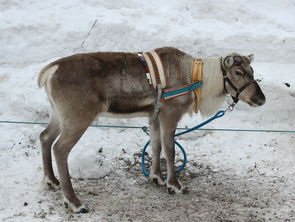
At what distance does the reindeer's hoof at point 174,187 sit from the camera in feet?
19.1

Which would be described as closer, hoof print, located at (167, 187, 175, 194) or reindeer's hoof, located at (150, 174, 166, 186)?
hoof print, located at (167, 187, 175, 194)

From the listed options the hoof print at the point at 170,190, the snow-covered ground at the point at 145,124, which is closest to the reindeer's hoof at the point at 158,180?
the snow-covered ground at the point at 145,124

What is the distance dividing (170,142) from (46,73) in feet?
6.24

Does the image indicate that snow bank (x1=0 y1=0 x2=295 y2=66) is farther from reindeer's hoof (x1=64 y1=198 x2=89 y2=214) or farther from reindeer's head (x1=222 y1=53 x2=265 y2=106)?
reindeer's hoof (x1=64 y1=198 x2=89 y2=214)

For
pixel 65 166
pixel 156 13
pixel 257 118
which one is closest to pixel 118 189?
pixel 65 166

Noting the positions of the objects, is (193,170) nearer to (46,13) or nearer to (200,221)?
(200,221)

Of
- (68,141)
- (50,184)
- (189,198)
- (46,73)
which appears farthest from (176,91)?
(50,184)

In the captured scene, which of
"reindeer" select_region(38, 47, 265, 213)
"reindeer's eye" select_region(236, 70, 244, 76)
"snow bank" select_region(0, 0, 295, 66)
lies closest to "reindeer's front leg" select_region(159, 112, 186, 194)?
"reindeer" select_region(38, 47, 265, 213)

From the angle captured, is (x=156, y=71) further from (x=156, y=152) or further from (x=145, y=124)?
(x=145, y=124)

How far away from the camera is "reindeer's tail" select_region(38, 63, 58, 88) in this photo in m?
5.25

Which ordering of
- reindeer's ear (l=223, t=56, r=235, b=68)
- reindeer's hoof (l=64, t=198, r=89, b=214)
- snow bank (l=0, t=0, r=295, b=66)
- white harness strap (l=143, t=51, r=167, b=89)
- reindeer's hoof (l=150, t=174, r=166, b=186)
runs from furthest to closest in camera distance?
snow bank (l=0, t=0, r=295, b=66), reindeer's hoof (l=150, t=174, r=166, b=186), reindeer's ear (l=223, t=56, r=235, b=68), white harness strap (l=143, t=51, r=167, b=89), reindeer's hoof (l=64, t=198, r=89, b=214)

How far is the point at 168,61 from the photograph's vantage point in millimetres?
5707

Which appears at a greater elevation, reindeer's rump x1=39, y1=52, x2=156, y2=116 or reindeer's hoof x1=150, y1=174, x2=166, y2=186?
reindeer's rump x1=39, y1=52, x2=156, y2=116

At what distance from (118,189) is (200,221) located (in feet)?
4.36
